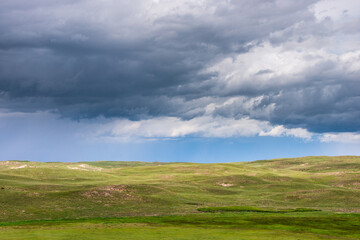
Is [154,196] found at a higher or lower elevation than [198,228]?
higher

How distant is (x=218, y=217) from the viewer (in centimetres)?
6550

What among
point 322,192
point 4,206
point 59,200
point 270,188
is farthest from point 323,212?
point 4,206

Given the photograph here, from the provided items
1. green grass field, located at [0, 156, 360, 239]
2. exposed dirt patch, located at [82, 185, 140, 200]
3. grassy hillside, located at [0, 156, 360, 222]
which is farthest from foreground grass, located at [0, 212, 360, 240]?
exposed dirt patch, located at [82, 185, 140, 200]

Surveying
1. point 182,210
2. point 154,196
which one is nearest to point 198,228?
point 182,210

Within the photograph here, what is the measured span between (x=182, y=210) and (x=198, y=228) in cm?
2402

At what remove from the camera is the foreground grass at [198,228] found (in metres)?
45.1

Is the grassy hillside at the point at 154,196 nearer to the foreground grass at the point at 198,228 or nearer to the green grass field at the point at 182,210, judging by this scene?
the green grass field at the point at 182,210

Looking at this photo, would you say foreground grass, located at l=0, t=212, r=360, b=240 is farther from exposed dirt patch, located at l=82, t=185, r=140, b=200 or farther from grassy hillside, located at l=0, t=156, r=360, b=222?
exposed dirt patch, located at l=82, t=185, r=140, b=200

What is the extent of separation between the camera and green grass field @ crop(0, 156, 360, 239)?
160 ft

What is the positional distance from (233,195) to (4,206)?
185 ft

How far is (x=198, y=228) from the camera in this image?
52375mm

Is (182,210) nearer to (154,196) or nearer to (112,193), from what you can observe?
(154,196)

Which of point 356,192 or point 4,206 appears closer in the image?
point 4,206

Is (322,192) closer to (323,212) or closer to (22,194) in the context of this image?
(323,212)
